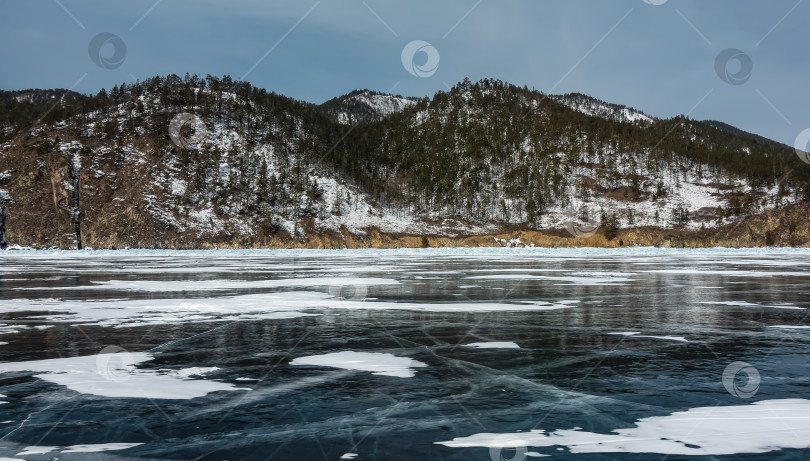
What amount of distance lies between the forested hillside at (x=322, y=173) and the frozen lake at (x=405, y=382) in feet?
282

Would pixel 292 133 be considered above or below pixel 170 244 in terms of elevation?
above

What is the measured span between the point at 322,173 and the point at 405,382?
4705 inches

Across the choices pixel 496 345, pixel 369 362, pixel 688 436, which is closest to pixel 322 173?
pixel 496 345

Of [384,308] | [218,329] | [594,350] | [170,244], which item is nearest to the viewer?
[594,350]

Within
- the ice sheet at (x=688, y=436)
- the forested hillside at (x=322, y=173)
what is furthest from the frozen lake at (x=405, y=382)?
the forested hillside at (x=322, y=173)

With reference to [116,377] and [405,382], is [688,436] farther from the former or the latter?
[116,377]

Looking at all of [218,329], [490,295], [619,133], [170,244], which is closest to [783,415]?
[218,329]

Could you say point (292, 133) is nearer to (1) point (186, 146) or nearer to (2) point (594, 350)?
(1) point (186, 146)

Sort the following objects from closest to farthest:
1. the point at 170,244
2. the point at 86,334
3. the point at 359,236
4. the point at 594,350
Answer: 1. the point at 594,350
2. the point at 86,334
3. the point at 170,244
4. the point at 359,236

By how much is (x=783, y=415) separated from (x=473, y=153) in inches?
5412

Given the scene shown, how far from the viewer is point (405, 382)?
6223 mm

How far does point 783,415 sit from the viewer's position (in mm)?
4910

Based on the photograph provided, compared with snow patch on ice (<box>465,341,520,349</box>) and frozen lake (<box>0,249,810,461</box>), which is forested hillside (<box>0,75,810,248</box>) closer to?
frozen lake (<box>0,249,810,461</box>)

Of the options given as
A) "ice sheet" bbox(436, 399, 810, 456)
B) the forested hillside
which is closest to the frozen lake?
"ice sheet" bbox(436, 399, 810, 456)
